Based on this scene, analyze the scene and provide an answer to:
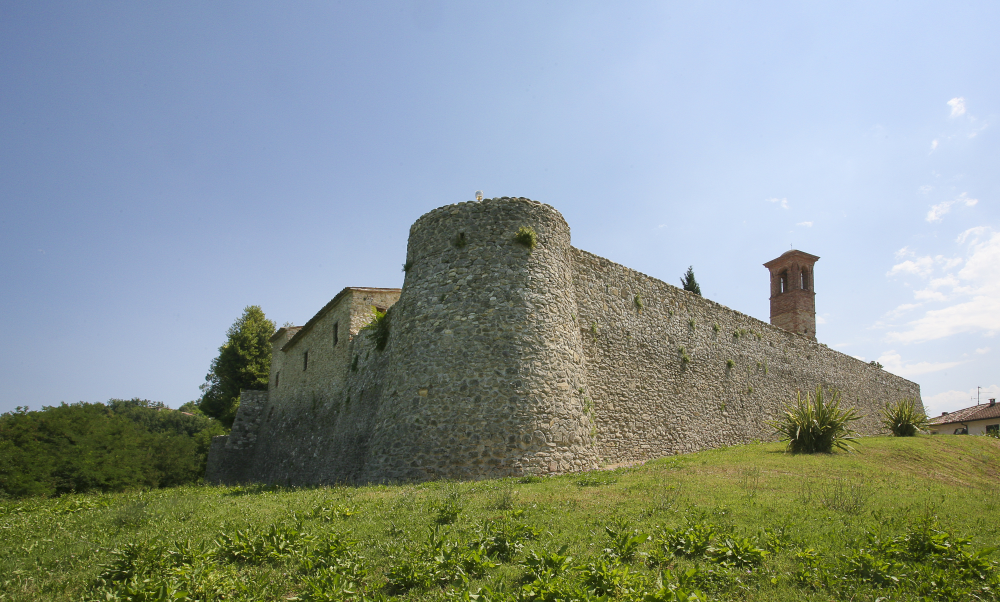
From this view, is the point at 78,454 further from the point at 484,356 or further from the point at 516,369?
the point at 516,369

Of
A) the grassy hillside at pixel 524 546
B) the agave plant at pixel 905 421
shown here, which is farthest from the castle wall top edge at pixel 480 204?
the agave plant at pixel 905 421

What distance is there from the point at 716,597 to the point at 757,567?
2.79ft

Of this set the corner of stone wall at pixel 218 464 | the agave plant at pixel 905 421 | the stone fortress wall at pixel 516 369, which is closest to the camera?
the stone fortress wall at pixel 516 369

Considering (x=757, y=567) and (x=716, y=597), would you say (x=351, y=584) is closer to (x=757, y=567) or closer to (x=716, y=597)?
(x=716, y=597)

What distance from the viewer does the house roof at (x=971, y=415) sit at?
4594 cm

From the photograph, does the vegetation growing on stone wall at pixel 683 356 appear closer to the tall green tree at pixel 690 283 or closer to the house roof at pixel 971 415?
the tall green tree at pixel 690 283

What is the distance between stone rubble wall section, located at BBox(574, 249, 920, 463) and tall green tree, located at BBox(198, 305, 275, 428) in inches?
1152

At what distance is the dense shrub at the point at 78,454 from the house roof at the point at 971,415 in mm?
55530

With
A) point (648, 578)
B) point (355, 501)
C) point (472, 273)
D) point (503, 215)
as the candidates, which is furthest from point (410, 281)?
point (648, 578)

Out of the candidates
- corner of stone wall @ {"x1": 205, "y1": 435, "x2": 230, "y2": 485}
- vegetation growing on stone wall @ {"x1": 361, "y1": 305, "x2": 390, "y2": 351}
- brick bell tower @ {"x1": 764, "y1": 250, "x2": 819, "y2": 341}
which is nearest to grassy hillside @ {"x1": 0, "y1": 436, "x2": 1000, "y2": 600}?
vegetation growing on stone wall @ {"x1": 361, "y1": 305, "x2": 390, "y2": 351}

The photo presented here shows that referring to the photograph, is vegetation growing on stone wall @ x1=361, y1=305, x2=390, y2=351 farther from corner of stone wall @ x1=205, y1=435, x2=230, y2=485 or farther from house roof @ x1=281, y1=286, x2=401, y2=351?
corner of stone wall @ x1=205, y1=435, x2=230, y2=485

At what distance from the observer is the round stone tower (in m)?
10.9

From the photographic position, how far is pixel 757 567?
520 centimetres

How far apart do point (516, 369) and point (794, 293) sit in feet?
96.4
